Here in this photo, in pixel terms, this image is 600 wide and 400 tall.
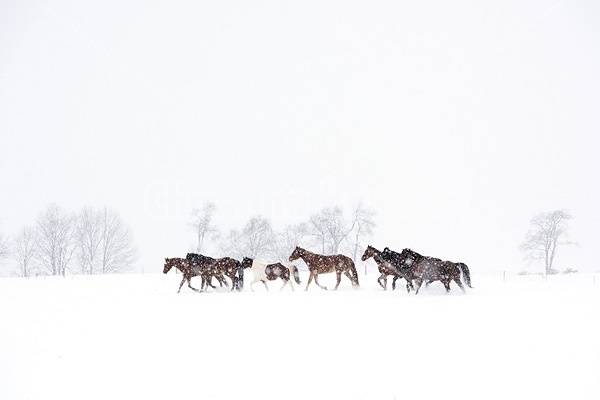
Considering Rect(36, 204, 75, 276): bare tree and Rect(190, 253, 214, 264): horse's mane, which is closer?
Rect(190, 253, 214, 264): horse's mane

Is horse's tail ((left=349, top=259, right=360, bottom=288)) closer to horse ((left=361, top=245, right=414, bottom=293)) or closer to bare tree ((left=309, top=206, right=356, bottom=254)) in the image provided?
horse ((left=361, top=245, right=414, bottom=293))

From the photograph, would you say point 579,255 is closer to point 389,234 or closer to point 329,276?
point 389,234

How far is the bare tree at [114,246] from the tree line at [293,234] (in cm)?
860

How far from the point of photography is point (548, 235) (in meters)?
46.4

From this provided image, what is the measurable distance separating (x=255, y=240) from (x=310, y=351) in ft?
132

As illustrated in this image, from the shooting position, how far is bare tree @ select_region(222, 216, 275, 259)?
155 ft

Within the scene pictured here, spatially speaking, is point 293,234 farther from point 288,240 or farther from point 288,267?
point 288,267

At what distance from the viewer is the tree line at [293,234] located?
4656 centimetres

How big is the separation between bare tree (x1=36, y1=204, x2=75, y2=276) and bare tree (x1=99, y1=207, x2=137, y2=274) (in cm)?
363

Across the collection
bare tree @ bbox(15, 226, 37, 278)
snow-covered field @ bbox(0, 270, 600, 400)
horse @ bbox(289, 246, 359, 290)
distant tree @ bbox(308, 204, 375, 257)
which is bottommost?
bare tree @ bbox(15, 226, 37, 278)

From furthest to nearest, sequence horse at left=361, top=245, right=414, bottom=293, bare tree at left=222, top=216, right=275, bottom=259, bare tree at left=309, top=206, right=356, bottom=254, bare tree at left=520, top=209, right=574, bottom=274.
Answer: bare tree at left=222, top=216, right=275, bottom=259, bare tree at left=309, top=206, right=356, bottom=254, bare tree at left=520, top=209, right=574, bottom=274, horse at left=361, top=245, right=414, bottom=293

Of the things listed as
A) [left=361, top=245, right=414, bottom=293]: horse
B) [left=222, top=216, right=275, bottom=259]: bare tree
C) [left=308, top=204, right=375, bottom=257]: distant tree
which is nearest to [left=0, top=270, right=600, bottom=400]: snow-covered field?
[left=361, top=245, right=414, bottom=293]: horse

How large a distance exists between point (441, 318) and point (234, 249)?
4248 centimetres

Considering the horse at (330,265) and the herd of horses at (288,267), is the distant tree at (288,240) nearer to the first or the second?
the herd of horses at (288,267)
